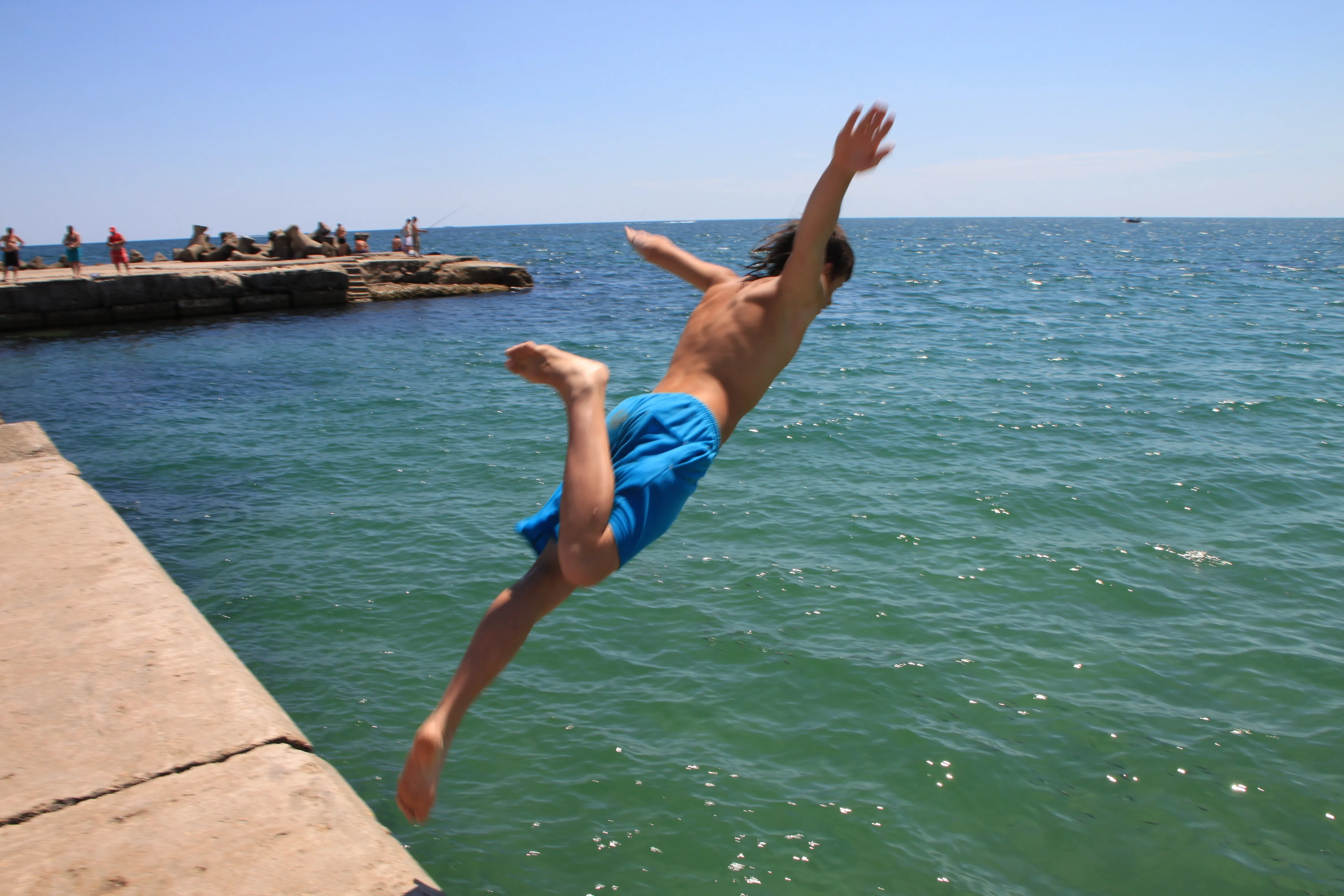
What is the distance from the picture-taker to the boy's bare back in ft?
8.96

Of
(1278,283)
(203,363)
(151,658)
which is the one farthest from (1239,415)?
(1278,283)

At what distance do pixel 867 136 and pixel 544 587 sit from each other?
164 cm

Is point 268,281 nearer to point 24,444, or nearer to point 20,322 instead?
point 20,322

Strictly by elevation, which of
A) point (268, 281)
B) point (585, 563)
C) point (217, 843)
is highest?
point (268, 281)

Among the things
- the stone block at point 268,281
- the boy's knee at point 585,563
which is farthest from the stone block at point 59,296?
the boy's knee at point 585,563

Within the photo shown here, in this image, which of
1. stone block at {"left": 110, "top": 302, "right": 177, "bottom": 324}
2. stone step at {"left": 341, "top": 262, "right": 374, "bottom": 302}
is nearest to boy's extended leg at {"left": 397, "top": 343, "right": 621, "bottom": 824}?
stone block at {"left": 110, "top": 302, "right": 177, "bottom": 324}

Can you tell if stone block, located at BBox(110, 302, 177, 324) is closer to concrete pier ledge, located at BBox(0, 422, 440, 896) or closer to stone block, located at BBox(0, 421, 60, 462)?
stone block, located at BBox(0, 421, 60, 462)

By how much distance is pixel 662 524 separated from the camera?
270cm

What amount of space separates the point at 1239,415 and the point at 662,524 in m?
12.5

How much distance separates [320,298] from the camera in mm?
26453

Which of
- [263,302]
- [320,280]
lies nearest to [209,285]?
[263,302]

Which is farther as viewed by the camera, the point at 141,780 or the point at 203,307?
the point at 203,307

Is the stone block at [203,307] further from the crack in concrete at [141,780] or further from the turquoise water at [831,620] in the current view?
the crack in concrete at [141,780]

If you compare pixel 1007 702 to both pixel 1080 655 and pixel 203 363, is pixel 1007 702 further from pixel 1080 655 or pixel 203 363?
pixel 203 363
